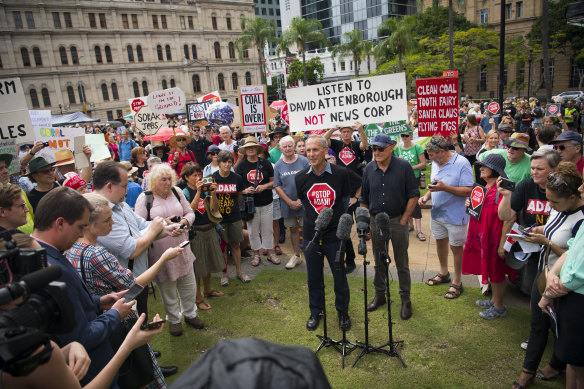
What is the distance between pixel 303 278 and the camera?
6047 millimetres

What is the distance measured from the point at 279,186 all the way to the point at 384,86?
7.71ft

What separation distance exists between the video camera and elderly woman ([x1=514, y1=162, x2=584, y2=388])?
3207mm

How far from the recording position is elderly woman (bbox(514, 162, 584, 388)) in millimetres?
2768

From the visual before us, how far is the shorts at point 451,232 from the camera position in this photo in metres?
5.05

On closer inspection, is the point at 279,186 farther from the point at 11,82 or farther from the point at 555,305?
the point at 11,82

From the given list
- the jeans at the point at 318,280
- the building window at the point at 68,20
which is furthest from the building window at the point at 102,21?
the jeans at the point at 318,280

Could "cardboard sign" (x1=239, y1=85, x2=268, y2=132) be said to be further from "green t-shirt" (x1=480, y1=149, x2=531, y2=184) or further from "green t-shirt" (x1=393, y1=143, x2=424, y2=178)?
"green t-shirt" (x1=480, y1=149, x2=531, y2=184)

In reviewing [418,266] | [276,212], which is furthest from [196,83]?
[418,266]

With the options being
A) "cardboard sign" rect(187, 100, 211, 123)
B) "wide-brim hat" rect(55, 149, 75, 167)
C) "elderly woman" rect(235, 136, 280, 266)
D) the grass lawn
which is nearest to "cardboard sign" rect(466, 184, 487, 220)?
the grass lawn

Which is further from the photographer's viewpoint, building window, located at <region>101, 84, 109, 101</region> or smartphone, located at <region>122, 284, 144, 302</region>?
building window, located at <region>101, 84, 109, 101</region>

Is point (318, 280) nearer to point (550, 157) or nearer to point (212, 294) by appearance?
point (212, 294)

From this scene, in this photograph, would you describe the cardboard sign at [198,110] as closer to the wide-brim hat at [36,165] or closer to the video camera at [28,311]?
the wide-brim hat at [36,165]

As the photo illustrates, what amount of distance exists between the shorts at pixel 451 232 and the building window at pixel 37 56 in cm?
6335

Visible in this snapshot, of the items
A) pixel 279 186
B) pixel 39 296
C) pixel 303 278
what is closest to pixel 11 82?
pixel 279 186
